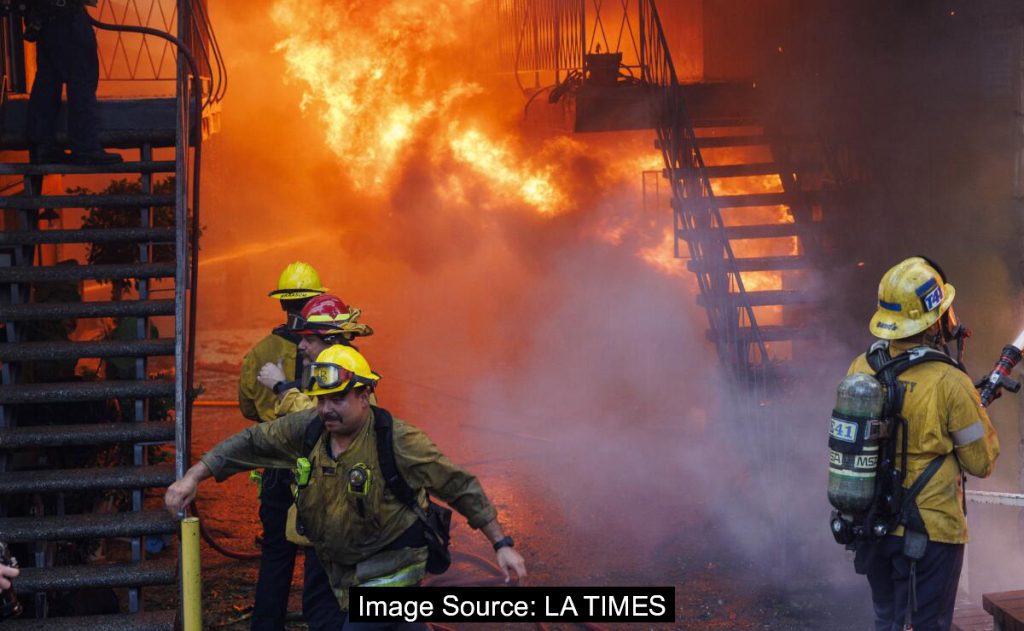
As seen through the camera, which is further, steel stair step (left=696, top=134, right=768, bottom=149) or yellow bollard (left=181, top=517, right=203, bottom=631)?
steel stair step (left=696, top=134, right=768, bottom=149)

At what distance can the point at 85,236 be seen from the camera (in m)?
7.70

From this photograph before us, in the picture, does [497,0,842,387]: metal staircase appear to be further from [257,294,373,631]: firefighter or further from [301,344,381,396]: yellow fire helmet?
[301,344,381,396]: yellow fire helmet

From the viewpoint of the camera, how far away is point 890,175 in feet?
31.4

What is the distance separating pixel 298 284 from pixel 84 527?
2015 millimetres

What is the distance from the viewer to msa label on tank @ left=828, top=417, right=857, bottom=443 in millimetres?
4699

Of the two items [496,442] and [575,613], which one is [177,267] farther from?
[496,442]

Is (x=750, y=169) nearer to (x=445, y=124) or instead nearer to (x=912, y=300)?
(x=912, y=300)

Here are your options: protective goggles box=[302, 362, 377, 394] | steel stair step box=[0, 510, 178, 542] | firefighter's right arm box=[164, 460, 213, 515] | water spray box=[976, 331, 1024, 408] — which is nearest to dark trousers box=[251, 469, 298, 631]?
steel stair step box=[0, 510, 178, 542]

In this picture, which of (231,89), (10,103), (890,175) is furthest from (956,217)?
(231,89)

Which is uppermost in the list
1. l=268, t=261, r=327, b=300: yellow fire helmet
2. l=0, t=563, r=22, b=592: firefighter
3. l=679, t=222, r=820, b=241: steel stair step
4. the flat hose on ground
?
l=679, t=222, r=820, b=241: steel stair step

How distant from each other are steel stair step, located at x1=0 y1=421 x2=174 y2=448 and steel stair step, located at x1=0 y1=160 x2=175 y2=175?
2172mm

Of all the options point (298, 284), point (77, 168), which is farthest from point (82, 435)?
point (77, 168)

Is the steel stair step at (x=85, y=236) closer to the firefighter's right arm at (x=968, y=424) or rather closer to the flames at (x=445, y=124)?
the firefighter's right arm at (x=968, y=424)

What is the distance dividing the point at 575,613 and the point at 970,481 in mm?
3411
